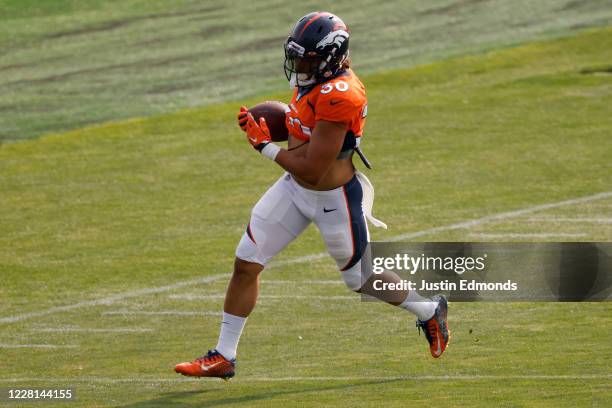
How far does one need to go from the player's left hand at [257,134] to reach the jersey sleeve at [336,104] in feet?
1.42

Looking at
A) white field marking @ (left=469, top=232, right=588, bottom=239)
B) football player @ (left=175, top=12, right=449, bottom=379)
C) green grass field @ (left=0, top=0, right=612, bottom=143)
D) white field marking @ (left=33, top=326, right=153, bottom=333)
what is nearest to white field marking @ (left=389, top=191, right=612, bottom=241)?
white field marking @ (left=469, top=232, right=588, bottom=239)

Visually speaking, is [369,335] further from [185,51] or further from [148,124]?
[185,51]

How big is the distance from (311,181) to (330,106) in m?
0.51

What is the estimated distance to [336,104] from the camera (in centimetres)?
930

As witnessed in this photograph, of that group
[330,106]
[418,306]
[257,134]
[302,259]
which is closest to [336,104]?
[330,106]

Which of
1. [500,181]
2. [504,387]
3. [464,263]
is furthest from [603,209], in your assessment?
[504,387]

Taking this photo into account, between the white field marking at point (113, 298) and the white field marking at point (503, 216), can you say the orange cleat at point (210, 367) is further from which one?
the white field marking at point (503, 216)

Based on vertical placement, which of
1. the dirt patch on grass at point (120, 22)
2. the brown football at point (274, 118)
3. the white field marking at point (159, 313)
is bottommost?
the dirt patch on grass at point (120, 22)

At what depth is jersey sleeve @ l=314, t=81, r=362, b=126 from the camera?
9.30 m

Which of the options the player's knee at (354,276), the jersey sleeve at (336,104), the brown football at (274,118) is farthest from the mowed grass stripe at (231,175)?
the jersey sleeve at (336,104)

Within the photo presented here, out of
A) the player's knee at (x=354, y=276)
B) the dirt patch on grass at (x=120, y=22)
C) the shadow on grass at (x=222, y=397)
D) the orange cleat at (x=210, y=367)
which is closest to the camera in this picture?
the shadow on grass at (x=222, y=397)

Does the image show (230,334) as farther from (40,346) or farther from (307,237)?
(307,237)

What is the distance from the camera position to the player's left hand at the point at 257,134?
31.6 ft

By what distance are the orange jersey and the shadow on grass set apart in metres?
1.60
